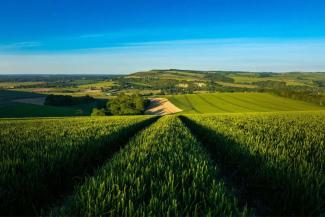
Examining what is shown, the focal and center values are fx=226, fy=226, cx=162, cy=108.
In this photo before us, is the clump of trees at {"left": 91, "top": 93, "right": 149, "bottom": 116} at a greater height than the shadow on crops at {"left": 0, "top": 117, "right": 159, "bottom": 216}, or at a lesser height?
lesser

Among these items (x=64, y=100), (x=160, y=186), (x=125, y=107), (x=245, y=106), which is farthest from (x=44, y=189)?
(x=64, y=100)

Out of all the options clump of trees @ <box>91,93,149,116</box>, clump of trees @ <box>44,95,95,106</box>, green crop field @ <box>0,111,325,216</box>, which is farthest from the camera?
clump of trees @ <box>44,95,95,106</box>

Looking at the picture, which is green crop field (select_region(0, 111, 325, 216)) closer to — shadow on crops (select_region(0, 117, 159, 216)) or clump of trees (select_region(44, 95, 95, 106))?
shadow on crops (select_region(0, 117, 159, 216))

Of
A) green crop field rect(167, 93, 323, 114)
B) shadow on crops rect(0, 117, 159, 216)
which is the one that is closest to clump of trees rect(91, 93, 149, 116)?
green crop field rect(167, 93, 323, 114)

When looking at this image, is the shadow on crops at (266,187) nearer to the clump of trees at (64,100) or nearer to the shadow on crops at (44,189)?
the shadow on crops at (44,189)

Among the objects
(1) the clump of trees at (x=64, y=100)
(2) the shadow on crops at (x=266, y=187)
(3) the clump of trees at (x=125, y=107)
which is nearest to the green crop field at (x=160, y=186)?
(2) the shadow on crops at (x=266, y=187)

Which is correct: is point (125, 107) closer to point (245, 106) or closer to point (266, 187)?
point (245, 106)

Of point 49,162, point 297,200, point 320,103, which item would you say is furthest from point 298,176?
point 320,103
